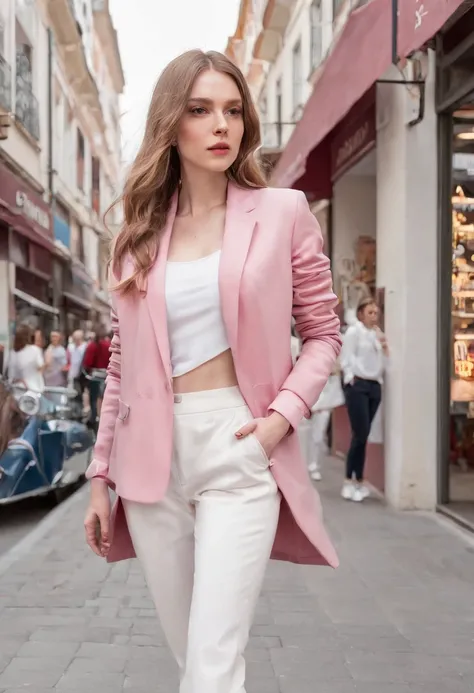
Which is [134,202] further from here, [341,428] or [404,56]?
[341,428]

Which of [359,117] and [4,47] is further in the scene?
[4,47]

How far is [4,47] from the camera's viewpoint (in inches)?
680

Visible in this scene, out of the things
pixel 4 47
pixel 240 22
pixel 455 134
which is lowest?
pixel 455 134

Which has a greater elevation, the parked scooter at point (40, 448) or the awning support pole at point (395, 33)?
the awning support pole at point (395, 33)

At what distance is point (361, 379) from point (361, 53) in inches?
108

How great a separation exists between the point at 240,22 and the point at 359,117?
1845cm

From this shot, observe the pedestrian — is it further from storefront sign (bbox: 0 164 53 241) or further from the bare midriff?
the bare midriff

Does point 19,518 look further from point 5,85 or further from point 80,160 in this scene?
point 80,160

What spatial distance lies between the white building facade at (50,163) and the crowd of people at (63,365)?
1357 millimetres

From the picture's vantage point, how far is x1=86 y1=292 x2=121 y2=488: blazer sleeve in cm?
224

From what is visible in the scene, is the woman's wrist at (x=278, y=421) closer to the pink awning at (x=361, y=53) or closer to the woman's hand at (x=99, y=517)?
the woman's hand at (x=99, y=517)

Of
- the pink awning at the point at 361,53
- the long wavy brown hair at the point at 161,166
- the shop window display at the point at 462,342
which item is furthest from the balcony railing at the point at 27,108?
the long wavy brown hair at the point at 161,166

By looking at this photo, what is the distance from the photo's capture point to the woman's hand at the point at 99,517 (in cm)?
224

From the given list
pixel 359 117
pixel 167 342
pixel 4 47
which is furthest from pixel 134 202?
pixel 4 47
